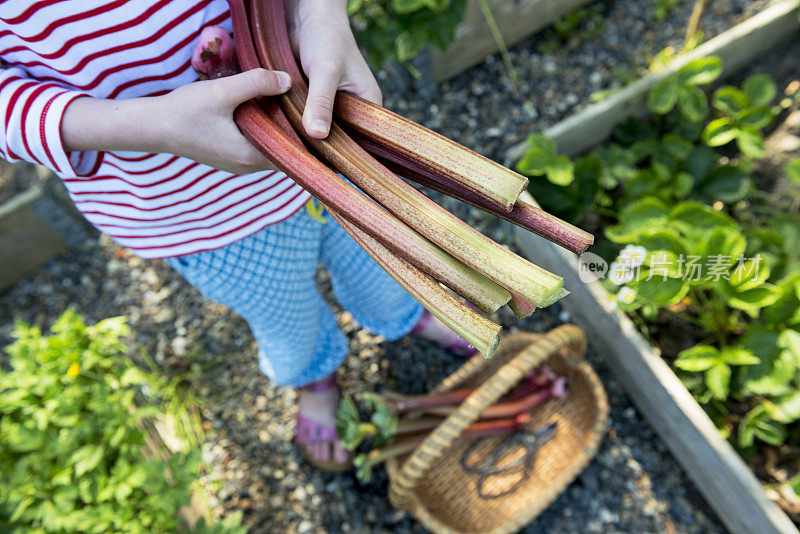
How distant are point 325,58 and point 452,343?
52.8 inches

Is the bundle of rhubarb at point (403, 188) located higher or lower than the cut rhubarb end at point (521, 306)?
higher

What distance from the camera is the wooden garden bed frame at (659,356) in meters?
1.68

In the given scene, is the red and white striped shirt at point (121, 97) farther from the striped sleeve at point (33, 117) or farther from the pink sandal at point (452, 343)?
the pink sandal at point (452, 343)

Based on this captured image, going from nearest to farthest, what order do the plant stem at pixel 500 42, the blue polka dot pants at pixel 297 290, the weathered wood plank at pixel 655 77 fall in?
the blue polka dot pants at pixel 297 290 → the weathered wood plank at pixel 655 77 → the plant stem at pixel 500 42

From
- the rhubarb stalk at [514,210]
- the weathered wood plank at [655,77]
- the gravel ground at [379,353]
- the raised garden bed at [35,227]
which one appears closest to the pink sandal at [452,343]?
the gravel ground at [379,353]

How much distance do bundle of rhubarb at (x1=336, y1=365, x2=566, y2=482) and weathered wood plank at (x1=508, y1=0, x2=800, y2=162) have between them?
845 mm

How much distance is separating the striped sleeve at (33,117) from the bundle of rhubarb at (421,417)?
1.15 metres

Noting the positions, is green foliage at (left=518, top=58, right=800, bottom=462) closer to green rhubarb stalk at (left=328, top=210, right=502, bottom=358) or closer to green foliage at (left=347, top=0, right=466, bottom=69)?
green foliage at (left=347, top=0, right=466, bottom=69)

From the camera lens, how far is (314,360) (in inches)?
70.2

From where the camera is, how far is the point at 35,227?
249cm

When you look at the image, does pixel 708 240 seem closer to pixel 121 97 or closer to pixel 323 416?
pixel 323 416

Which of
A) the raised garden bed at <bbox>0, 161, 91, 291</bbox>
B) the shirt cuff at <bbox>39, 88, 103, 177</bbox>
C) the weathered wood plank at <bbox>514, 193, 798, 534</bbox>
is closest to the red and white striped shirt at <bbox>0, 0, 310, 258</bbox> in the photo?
the shirt cuff at <bbox>39, 88, 103, 177</bbox>

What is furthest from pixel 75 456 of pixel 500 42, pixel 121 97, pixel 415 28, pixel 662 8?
pixel 662 8

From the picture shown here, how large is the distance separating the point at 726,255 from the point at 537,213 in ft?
3.32
